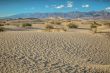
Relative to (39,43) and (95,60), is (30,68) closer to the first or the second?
(95,60)

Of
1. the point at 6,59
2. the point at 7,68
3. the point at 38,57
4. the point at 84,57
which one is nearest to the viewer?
the point at 7,68

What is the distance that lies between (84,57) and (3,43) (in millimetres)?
5695

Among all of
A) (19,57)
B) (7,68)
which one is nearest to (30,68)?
(7,68)

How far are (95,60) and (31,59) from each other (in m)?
3.60

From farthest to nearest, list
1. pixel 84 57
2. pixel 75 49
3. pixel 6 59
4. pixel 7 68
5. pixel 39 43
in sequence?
pixel 39 43 < pixel 75 49 < pixel 84 57 < pixel 6 59 < pixel 7 68

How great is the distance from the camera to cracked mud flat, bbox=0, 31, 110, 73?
9008mm

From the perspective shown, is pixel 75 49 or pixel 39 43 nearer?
pixel 75 49

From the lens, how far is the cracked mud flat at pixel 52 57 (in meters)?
9.01

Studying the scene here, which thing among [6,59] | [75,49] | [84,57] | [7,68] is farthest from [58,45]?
[7,68]

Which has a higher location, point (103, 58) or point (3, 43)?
point (3, 43)

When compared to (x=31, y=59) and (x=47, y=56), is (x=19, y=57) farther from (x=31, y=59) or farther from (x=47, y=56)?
(x=47, y=56)

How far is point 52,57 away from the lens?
35.3 feet

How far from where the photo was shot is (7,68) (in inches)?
348

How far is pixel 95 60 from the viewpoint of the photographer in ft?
36.2
